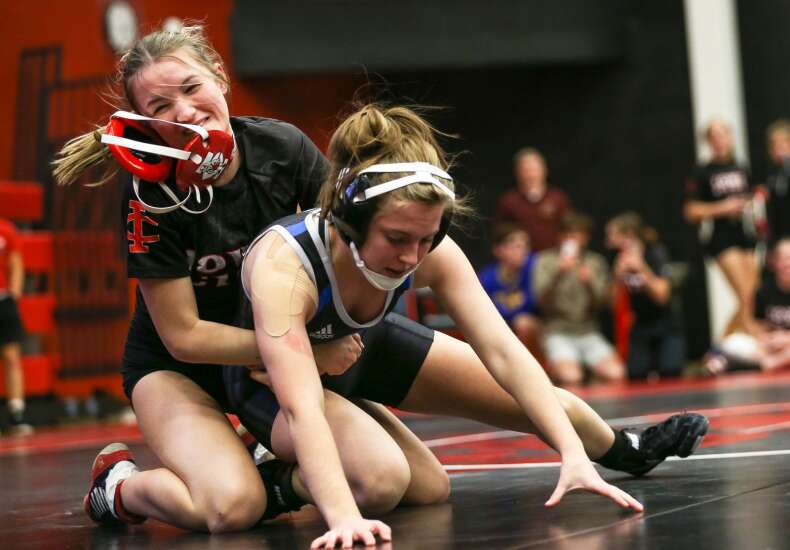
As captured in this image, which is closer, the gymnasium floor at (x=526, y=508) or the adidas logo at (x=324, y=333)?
the gymnasium floor at (x=526, y=508)

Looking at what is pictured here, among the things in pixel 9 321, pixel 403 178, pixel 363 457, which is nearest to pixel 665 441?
pixel 363 457

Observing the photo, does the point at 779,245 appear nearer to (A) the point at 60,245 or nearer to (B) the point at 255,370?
(A) the point at 60,245

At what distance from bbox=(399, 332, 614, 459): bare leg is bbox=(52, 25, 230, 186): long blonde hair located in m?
0.79

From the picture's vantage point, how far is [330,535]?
230 cm

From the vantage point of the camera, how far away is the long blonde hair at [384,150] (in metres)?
2.49

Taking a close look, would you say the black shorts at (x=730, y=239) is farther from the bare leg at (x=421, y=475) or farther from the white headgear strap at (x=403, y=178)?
the white headgear strap at (x=403, y=178)

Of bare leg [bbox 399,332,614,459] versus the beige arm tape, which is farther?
bare leg [bbox 399,332,614,459]

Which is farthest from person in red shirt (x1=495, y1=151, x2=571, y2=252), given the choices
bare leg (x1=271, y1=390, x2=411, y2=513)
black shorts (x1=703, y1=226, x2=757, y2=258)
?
bare leg (x1=271, y1=390, x2=411, y2=513)

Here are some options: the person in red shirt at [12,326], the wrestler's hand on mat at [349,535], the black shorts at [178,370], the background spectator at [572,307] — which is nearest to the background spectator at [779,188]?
the background spectator at [572,307]

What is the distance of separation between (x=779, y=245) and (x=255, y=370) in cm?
611

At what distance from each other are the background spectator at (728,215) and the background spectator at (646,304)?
1.31ft

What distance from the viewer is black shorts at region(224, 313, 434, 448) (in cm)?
301

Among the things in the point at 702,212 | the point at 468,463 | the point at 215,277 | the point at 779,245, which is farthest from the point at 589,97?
the point at 215,277

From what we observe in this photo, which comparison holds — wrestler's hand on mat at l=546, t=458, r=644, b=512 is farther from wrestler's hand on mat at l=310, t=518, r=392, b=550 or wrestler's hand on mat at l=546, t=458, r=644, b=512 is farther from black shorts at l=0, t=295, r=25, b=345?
black shorts at l=0, t=295, r=25, b=345
